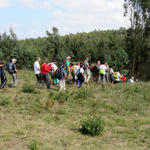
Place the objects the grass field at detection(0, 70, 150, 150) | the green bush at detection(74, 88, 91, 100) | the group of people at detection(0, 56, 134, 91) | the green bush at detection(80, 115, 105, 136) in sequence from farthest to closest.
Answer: the group of people at detection(0, 56, 134, 91) → the green bush at detection(74, 88, 91, 100) → the green bush at detection(80, 115, 105, 136) → the grass field at detection(0, 70, 150, 150)

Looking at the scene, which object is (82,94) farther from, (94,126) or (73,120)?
(94,126)

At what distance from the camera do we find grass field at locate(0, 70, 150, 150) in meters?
5.66

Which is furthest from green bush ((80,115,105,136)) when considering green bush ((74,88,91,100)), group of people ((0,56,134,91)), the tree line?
the tree line

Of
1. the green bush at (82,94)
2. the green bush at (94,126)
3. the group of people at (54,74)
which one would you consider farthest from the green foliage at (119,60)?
the green bush at (94,126)

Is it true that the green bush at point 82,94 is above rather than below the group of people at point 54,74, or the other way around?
below

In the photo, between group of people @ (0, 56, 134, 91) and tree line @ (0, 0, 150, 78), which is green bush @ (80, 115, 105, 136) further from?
tree line @ (0, 0, 150, 78)

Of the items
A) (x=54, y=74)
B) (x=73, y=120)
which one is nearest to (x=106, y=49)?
Result: (x=54, y=74)

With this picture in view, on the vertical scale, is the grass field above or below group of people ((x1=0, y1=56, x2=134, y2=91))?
below

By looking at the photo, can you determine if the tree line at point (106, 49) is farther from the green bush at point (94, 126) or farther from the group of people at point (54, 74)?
the green bush at point (94, 126)

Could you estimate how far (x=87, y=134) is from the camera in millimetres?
6496

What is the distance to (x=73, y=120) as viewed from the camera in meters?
7.95

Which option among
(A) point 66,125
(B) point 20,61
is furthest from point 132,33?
(A) point 66,125

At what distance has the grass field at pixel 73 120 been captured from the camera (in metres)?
5.66

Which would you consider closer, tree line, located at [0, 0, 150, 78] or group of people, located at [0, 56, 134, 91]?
group of people, located at [0, 56, 134, 91]
